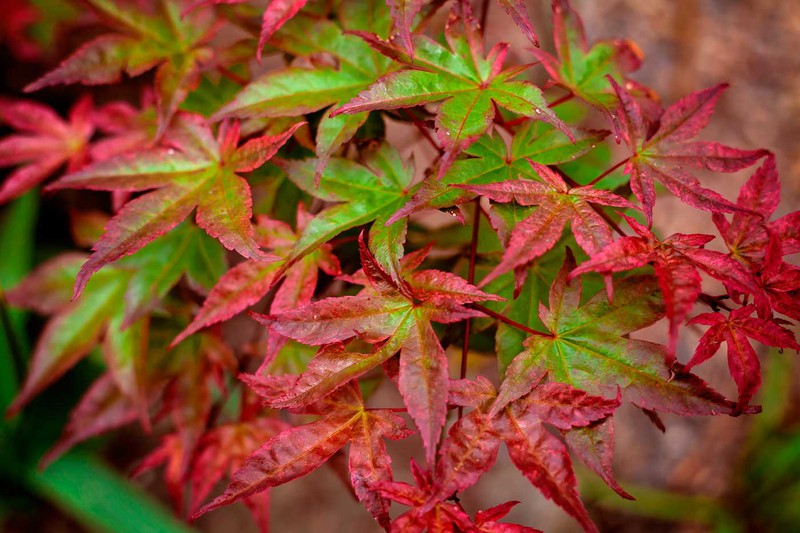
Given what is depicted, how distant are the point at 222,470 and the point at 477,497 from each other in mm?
1059

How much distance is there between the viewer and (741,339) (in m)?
0.56

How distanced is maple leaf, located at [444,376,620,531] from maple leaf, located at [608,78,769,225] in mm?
201

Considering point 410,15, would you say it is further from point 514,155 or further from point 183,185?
point 183,185

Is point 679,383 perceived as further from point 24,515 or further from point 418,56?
point 24,515

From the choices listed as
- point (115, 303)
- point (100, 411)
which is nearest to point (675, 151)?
point (115, 303)

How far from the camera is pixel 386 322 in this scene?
574mm

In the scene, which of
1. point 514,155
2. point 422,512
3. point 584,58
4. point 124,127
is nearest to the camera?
point 422,512

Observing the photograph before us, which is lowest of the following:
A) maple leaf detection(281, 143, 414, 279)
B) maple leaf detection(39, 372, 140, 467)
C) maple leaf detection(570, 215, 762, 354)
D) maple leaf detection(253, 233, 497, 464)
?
maple leaf detection(39, 372, 140, 467)

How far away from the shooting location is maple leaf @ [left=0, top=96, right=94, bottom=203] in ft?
2.97

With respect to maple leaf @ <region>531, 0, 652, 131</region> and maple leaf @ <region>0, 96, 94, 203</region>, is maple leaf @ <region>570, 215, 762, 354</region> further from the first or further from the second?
maple leaf @ <region>0, 96, 94, 203</region>

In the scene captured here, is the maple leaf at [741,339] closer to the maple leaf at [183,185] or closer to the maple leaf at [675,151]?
the maple leaf at [675,151]

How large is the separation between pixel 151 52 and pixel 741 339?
31.1 inches

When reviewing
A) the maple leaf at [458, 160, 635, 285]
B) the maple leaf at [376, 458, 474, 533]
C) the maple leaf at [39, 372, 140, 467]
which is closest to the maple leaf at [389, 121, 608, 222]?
the maple leaf at [458, 160, 635, 285]

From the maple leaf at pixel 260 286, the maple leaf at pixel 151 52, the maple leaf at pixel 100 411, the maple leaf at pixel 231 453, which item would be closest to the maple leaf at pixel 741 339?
the maple leaf at pixel 260 286
